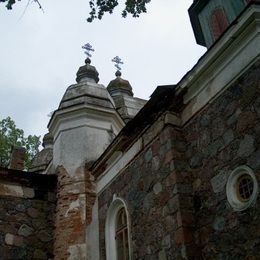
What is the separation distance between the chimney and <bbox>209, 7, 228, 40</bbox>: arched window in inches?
233

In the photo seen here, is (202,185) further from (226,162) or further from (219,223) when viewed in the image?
(219,223)

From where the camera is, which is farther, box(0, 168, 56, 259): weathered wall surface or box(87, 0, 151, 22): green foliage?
box(0, 168, 56, 259): weathered wall surface

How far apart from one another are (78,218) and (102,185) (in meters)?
0.75

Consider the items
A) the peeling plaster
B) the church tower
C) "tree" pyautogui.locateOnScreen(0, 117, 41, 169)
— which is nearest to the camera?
the peeling plaster

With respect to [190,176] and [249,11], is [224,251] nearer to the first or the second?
[190,176]

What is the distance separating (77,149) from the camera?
8.73 metres

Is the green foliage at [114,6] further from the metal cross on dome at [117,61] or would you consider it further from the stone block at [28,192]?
the metal cross on dome at [117,61]

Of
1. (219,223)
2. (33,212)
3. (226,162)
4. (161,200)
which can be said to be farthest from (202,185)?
(33,212)

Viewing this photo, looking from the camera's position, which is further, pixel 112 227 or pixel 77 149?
pixel 77 149

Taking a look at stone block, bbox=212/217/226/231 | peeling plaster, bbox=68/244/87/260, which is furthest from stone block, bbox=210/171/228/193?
peeling plaster, bbox=68/244/87/260

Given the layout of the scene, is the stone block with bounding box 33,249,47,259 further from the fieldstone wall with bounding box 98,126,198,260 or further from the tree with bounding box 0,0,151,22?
the tree with bounding box 0,0,151,22

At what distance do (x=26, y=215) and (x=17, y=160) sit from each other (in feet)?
9.15

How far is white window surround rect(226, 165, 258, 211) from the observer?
15.2ft

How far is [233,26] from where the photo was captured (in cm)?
520
